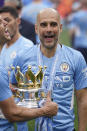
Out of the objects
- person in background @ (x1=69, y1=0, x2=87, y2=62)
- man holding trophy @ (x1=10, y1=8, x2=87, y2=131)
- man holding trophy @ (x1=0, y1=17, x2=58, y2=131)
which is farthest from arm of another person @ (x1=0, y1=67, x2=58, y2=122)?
person in background @ (x1=69, y1=0, x2=87, y2=62)

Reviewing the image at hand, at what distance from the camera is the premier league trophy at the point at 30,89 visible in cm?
375

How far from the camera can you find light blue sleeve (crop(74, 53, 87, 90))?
427 cm

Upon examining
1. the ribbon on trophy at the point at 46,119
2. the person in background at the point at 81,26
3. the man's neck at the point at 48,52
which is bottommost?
the person in background at the point at 81,26

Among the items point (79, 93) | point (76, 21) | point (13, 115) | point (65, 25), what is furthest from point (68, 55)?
point (65, 25)

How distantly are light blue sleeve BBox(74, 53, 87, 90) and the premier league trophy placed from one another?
1.69ft

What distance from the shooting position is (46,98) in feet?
12.5

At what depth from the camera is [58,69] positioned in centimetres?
425

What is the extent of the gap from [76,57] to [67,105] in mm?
443

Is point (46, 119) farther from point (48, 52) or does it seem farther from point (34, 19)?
point (34, 19)

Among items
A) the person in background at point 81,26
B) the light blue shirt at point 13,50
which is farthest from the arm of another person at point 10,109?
the person in background at point 81,26

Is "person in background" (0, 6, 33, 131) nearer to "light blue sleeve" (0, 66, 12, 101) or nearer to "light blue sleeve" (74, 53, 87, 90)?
"light blue sleeve" (74, 53, 87, 90)

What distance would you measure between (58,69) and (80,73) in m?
0.21

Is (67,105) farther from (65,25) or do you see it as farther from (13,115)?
(65,25)

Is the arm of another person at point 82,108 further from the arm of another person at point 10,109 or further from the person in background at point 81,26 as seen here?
the person in background at point 81,26
